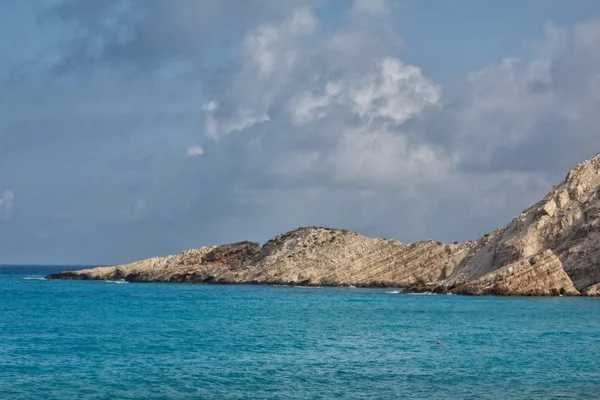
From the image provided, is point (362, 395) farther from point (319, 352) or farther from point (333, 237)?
point (333, 237)

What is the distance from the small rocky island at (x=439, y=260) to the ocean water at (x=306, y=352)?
1009cm

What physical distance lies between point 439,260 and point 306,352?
8319cm

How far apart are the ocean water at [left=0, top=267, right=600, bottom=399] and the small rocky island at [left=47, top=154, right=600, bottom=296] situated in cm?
1009

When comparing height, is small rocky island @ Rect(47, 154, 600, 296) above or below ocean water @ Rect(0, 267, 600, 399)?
above

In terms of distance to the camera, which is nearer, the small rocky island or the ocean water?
the ocean water

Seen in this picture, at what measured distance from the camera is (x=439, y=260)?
127938 millimetres

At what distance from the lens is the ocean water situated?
36.0 metres

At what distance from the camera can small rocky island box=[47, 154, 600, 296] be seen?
91750mm

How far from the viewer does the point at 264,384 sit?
37094 millimetres

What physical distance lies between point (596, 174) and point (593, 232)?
13.4 m

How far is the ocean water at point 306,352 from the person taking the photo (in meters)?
36.0

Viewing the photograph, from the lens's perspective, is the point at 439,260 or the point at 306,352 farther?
the point at 439,260

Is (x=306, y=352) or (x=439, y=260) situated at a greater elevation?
(x=439, y=260)

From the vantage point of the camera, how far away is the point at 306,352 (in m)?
47.4
